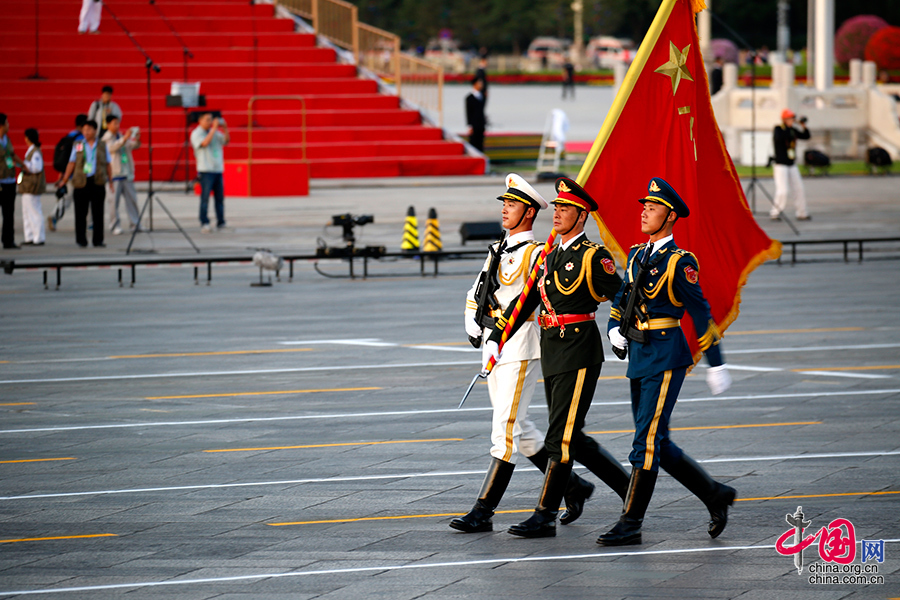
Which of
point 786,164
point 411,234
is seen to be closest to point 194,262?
point 411,234

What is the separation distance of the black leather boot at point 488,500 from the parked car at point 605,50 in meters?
81.0

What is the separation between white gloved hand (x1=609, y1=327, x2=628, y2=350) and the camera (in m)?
7.25

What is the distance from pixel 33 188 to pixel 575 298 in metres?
15.9

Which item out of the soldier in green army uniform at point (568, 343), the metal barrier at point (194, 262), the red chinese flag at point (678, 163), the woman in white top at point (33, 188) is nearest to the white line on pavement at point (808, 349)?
the metal barrier at point (194, 262)

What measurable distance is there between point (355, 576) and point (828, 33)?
125 feet

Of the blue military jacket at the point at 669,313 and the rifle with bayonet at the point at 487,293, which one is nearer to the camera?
the blue military jacket at the point at 669,313

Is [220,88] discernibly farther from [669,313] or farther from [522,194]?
[669,313]

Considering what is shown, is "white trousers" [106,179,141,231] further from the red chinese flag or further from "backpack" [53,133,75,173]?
the red chinese flag

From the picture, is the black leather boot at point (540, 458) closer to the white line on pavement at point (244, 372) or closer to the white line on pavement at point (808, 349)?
the white line on pavement at point (244, 372)

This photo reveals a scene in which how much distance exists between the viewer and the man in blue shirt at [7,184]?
20891mm

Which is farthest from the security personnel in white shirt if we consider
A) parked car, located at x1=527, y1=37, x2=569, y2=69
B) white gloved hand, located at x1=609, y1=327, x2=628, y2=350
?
parked car, located at x1=527, y1=37, x2=569, y2=69

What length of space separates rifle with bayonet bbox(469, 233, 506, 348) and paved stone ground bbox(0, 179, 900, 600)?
4.08ft

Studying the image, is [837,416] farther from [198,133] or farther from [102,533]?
[198,133]

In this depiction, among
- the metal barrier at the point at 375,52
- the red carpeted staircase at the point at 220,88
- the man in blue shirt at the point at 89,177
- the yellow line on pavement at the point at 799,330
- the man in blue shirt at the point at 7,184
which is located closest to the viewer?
the yellow line on pavement at the point at 799,330
